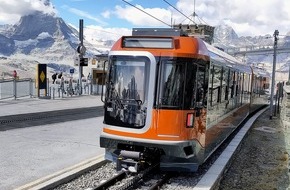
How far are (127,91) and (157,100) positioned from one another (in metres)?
0.71

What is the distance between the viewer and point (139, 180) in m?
8.18

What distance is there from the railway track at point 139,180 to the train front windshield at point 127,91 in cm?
109

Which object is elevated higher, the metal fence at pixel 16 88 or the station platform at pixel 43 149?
the metal fence at pixel 16 88

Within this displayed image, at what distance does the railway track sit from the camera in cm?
764

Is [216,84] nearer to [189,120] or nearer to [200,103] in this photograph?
[200,103]

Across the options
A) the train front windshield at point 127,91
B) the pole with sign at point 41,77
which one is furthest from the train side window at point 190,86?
the pole with sign at point 41,77

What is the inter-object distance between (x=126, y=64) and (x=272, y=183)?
4.60 metres

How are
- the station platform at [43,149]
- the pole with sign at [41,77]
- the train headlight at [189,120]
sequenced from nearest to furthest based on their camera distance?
the station platform at [43,149]
the train headlight at [189,120]
the pole with sign at [41,77]

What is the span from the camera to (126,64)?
28.0 ft

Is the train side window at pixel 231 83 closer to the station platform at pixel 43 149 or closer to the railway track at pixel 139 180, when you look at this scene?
the railway track at pixel 139 180

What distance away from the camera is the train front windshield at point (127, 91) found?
27.2 ft

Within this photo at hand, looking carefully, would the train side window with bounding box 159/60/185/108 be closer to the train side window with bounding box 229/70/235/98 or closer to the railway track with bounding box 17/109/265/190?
the railway track with bounding box 17/109/265/190

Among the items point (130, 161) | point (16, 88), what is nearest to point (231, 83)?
point (130, 161)

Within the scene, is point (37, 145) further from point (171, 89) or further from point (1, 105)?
point (1, 105)
